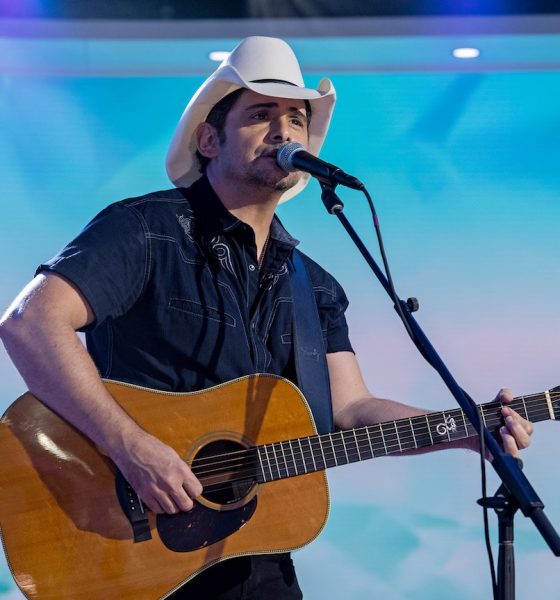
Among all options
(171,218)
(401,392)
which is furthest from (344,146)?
(171,218)

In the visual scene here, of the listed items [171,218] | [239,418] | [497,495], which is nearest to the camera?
[497,495]

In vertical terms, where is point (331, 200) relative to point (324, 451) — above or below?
above

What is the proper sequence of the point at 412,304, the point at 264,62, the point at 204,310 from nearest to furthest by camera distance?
the point at 412,304
the point at 204,310
the point at 264,62

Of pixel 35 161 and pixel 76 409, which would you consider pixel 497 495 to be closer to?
pixel 76 409

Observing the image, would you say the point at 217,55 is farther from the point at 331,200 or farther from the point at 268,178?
the point at 331,200

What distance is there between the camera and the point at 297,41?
3932mm

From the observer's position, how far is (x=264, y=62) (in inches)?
113

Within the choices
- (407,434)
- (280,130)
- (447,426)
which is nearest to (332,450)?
(407,434)

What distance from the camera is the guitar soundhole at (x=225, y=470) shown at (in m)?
2.39

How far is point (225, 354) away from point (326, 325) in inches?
22.1

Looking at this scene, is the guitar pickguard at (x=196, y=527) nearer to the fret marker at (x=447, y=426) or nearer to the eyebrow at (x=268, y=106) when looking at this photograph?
the fret marker at (x=447, y=426)

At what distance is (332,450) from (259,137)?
0.97 meters

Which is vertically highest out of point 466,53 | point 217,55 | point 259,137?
point 217,55

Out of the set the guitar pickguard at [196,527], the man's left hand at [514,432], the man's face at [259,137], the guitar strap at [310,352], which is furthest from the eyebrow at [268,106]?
the guitar pickguard at [196,527]
